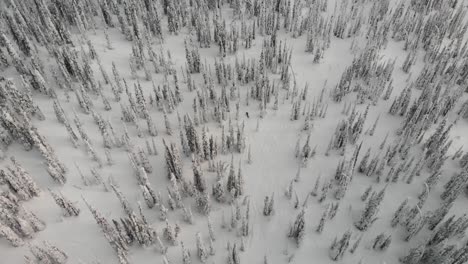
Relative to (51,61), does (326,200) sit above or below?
below

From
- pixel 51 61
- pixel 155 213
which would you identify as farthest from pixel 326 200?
pixel 51 61

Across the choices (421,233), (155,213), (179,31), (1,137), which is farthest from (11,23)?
(421,233)

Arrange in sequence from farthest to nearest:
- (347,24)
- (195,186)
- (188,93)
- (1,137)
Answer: (347,24) < (188,93) < (1,137) < (195,186)

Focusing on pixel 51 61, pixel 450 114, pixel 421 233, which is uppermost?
pixel 51 61

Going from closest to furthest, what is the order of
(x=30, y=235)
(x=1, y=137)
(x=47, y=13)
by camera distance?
(x=30, y=235) < (x=1, y=137) < (x=47, y=13)

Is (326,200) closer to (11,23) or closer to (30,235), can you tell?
(30,235)

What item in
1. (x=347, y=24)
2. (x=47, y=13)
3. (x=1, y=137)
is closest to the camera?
(x=1, y=137)

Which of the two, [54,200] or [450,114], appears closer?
[54,200]

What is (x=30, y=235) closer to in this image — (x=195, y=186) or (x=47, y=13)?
(x=195, y=186)

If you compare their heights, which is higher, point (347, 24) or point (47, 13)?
point (47, 13)
